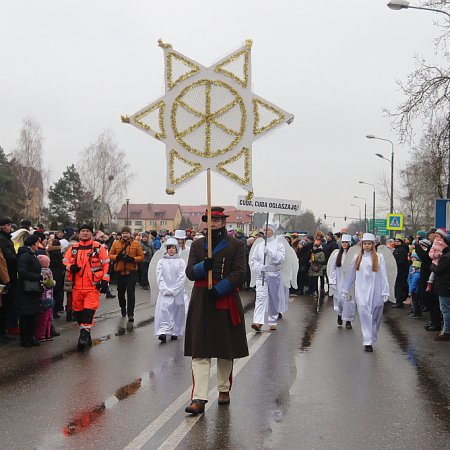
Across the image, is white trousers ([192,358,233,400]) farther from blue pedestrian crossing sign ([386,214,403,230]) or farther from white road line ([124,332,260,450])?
blue pedestrian crossing sign ([386,214,403,230])

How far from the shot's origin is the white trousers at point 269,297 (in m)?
12.7

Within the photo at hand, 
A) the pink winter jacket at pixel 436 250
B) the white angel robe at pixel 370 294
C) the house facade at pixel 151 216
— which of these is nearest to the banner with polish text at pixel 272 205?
the pink winter jacket at pixel 436 250

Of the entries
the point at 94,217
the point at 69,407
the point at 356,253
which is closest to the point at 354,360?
the point at 356,253

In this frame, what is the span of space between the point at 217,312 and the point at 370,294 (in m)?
4.74

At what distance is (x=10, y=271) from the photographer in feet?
37.4

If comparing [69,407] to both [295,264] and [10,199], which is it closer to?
[295,264]

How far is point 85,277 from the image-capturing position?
33.8ft

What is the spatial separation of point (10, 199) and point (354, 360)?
58647mm

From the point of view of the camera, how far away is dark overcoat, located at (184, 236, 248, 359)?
6.71 meters

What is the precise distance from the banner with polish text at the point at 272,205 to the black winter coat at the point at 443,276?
3.32 meters

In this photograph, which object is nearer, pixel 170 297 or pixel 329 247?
pixel 170 297

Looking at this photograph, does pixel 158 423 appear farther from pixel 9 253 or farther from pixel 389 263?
pixel 389 263

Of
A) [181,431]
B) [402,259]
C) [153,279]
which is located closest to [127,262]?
[153,279]

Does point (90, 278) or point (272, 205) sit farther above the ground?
point (272, 205)
